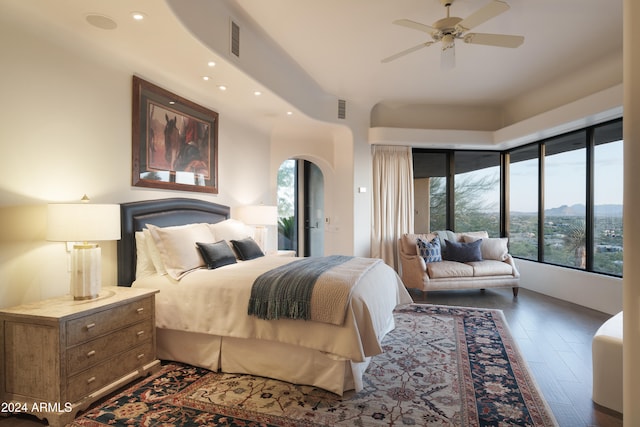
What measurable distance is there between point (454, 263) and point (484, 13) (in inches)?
134

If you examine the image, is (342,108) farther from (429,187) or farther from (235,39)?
(235,39)

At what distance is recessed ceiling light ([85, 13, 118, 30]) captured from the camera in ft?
8.01

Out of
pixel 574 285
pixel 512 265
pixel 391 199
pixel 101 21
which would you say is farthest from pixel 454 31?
pixel 574 285

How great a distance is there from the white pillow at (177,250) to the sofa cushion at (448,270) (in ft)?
10.4

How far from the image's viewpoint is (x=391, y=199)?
6.04 m

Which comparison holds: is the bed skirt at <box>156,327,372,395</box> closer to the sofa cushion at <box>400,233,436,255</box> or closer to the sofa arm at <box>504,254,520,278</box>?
the sofa cushion at <box>400,233,436,255</box>

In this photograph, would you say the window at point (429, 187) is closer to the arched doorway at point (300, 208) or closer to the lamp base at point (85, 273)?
the arched doorway at point (300, 208)

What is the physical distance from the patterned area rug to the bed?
0.12m

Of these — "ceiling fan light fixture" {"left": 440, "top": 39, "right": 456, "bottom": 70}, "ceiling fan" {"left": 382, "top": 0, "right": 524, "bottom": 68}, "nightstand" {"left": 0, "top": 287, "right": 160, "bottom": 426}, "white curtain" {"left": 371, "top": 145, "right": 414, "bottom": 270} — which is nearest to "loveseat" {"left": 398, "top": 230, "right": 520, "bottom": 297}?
"white curtain" {"left": 371, "top": 145, "right": 414, "bottom": 270}

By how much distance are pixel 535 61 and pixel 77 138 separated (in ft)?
16.0

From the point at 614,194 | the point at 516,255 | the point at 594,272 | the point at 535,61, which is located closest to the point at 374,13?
the point at 535,61

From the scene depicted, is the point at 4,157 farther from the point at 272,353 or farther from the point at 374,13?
the point at 374,13

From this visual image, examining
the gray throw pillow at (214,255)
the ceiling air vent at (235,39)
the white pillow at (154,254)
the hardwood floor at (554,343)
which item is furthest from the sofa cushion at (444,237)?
the white pillow at (154,254)

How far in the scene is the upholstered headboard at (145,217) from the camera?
2996mm
